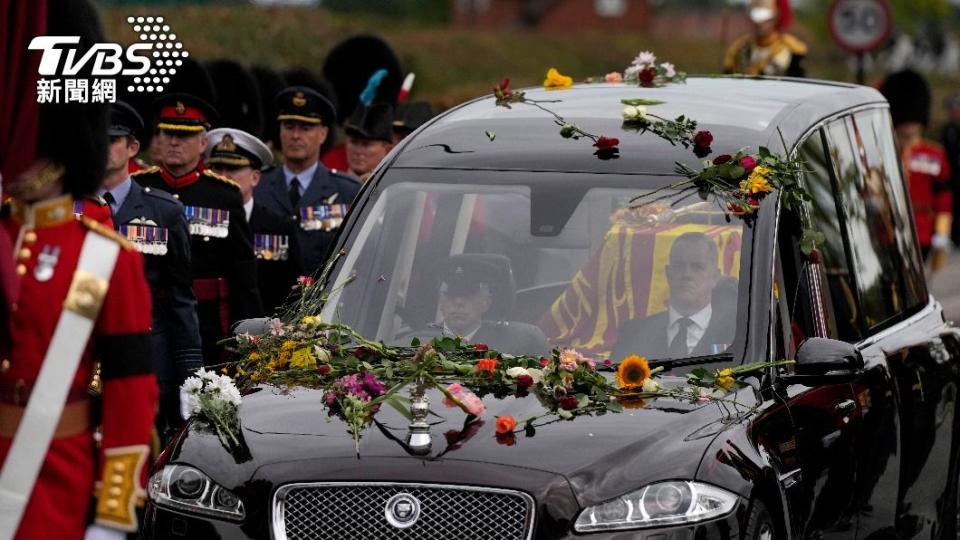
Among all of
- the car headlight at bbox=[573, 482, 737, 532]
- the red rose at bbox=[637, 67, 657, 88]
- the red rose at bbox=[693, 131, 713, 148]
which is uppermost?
the red rose at bbox=[637, 67, 657, 88]

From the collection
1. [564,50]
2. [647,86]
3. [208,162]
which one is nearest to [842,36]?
[208,162]

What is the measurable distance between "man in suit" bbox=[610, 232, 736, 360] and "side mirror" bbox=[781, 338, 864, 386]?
10.3 inches

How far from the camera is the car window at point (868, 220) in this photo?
28.7 feet

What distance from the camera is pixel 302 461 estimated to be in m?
6.70

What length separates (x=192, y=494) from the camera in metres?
6.82

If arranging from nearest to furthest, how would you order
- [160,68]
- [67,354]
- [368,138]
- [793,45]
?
[67,354], [160,68], [368,138], [793,45]

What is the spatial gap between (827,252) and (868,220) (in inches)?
31.6

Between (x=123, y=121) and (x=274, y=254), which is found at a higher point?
(x=123, y=121)

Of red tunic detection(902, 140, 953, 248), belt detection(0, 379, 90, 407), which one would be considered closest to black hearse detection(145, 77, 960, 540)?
belt detection(0, 379, 90, 407)

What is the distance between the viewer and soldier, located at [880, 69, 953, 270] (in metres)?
19.0

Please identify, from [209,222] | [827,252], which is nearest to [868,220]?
[827,252]

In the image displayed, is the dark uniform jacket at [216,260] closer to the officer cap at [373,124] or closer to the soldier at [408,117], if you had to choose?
the officer cap at [373,124]

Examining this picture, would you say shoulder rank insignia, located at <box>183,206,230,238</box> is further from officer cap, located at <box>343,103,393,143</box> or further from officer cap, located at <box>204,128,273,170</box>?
officer cap, located at <box>343,103,393,143</box>

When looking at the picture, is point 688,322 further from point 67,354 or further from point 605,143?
point 67,354
